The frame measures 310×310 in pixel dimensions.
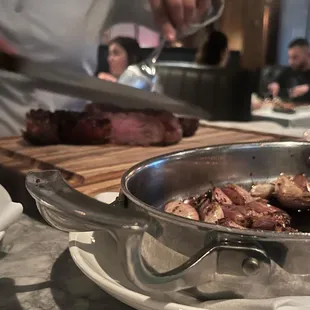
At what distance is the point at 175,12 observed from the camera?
129 cm

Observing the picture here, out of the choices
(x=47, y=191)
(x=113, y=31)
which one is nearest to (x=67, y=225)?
(x=47, y=191)

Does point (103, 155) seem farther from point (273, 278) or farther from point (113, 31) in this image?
point (113, 31)

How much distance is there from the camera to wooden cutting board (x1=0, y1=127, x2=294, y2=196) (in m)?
0.83

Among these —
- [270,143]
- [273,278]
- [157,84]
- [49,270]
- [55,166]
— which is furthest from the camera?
[157,84]

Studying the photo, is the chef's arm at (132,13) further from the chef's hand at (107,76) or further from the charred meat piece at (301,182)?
the charred meat piece at (301,182)

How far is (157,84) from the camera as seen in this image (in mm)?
1920

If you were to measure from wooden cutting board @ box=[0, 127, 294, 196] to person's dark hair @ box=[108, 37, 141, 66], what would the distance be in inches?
24.8

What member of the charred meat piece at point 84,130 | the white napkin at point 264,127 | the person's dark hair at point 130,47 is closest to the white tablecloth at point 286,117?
the white napkin at point 264,127

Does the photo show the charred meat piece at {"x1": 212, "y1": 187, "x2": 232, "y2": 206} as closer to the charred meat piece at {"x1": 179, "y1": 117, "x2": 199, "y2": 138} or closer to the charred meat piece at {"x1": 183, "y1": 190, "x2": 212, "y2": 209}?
the charred meat piece at {"x1": 183, "y1": 190, "x2": 212, "y2": 209}

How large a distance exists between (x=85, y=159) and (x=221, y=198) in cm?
41

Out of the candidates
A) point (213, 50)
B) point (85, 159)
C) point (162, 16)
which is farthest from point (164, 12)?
point (213, 50)

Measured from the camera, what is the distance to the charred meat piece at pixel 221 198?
58 cm

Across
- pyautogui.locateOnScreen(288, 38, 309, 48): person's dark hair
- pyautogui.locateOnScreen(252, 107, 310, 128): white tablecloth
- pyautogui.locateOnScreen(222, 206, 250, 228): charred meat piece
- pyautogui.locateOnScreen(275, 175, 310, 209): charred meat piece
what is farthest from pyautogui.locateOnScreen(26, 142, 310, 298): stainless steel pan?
pyautogui.locateOnScreen(288, 38, 309, 48): person's dark hair

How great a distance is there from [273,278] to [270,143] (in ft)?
1.12
